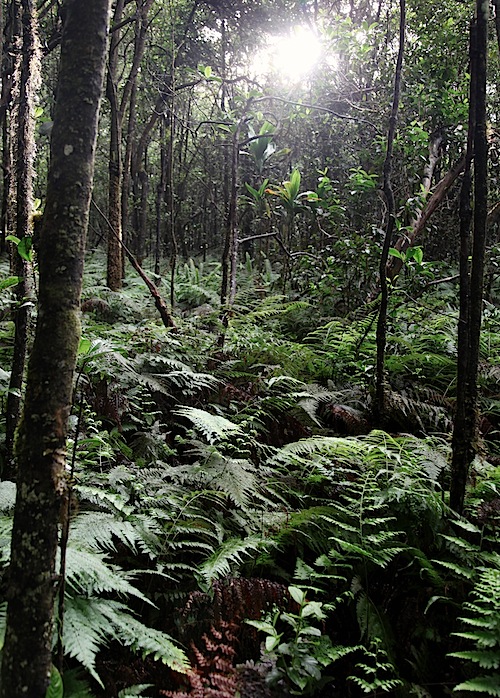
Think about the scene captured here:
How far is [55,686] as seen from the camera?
126 cm

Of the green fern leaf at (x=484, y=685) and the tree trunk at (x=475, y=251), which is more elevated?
the tree trunk at (x=475, y=251)

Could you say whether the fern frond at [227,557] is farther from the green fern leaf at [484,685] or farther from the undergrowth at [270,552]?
the green fern leaf at [484,685]

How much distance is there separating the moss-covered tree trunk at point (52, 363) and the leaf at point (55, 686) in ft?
0.07

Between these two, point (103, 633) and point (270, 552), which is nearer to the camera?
point (103, 633)

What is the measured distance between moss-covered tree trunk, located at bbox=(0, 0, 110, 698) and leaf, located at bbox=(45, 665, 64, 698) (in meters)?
0.02

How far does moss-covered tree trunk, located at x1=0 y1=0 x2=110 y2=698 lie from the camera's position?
1.22 m

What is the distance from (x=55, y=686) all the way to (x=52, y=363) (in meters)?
0.82

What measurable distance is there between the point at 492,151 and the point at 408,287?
2.81 metres

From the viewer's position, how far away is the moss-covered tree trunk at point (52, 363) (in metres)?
1.22

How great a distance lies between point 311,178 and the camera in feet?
31.1

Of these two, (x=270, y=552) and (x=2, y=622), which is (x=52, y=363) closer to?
(x=2, y=622)

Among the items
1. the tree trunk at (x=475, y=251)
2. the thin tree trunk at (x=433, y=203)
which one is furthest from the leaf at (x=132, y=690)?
the thin tree trunk at (x=433, y=203)

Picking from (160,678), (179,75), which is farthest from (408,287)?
(179,75)

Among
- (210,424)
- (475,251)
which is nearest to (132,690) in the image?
(210,424)
